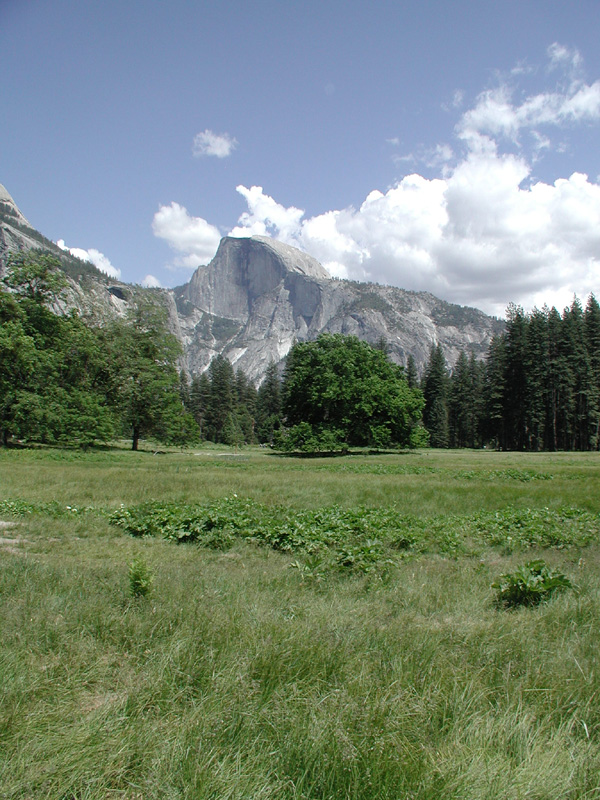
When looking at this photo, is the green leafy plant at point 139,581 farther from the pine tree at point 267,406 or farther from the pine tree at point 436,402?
the pine tree at point 267,406

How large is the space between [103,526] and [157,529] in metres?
1.39

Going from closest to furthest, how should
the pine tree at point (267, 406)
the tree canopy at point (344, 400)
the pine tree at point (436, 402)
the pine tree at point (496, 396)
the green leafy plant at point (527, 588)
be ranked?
the green leafy plant at point (527, 588) → the tree canopy at point (344, 400) → the pine tree at point (496, 396) → the pine tree at point (436, 402) → the pine tree at point (267, 406)

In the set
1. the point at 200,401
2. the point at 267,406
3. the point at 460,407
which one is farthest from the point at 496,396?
the point at 200,401

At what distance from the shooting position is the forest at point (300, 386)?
37719 millimetres

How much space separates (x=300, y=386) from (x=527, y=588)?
47.0m

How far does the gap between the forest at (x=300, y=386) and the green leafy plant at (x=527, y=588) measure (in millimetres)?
36936

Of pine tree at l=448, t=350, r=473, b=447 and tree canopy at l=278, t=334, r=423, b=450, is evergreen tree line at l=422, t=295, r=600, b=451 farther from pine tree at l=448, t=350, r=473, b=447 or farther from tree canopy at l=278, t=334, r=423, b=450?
tree canopy at l=278, t=334, r=423, b=450

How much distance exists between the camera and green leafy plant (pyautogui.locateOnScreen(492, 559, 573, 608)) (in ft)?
17.6

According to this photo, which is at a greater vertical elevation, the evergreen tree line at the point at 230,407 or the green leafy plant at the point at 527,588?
the evergreen tree line at the point at 230,407

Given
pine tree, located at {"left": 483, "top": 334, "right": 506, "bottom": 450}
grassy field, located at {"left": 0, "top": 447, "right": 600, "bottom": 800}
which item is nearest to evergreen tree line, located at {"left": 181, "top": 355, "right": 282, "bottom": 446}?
pine tree, located at {"left": 483, "top": 334, "right": 506, "bottom": 450}

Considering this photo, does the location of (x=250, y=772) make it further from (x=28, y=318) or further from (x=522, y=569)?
(x=28, y=318)

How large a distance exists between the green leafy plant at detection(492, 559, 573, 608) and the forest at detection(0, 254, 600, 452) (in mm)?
36936

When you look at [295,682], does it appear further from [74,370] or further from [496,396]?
[496,396]

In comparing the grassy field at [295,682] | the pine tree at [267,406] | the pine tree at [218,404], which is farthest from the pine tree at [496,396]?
the grassy field at [295,682]
